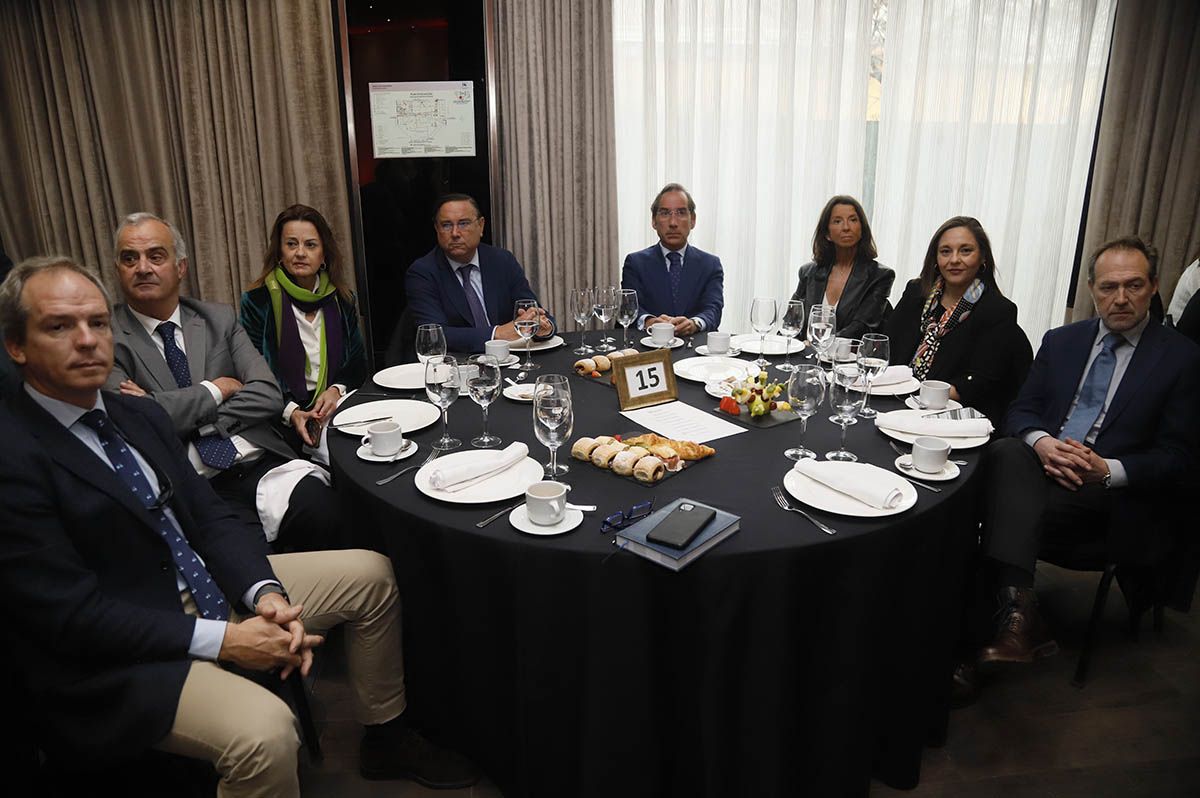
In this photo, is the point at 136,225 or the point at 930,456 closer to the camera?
the point at 930,456

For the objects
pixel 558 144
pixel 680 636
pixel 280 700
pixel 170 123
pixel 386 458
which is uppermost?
pixel 170 123

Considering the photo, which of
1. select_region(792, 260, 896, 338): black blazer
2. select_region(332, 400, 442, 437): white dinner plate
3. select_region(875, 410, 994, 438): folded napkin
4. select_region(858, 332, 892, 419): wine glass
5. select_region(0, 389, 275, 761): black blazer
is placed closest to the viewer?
select_region(0, 389, 275, 761): black blazer

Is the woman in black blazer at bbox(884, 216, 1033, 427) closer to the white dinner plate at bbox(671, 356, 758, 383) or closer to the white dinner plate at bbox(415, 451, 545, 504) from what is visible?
the white dinner plate at bbox(671, 356, 758, 383)

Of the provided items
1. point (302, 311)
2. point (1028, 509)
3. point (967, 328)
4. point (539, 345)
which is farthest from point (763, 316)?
point (302, 311)

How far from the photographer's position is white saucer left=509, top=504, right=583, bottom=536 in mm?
1444

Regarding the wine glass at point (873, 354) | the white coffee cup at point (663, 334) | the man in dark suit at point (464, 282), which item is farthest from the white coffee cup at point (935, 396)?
the man in dark suit at point (464, 282)

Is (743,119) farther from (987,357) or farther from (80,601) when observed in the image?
(80,601)

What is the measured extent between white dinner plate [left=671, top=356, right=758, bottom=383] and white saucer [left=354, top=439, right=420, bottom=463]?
993 mm

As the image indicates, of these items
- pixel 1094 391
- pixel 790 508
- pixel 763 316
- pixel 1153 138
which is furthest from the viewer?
pixel 1153 138

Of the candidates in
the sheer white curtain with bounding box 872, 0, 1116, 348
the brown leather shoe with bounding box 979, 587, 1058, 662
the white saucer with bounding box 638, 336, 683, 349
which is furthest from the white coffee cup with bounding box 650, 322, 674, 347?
the sheer white curtain with bounding box 872, 0, 1116, 348

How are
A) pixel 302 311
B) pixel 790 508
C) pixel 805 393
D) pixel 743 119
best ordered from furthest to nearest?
pixel 743 119 → pixel 302 311 → pixel 805 393 → pixel 790 508

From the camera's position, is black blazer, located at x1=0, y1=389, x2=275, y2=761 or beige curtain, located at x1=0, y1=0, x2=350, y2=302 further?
beige curtain, located at x1=0, y1=0, x2=350, y2=302

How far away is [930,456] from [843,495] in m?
0.27

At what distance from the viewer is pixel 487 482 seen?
5.43 feet
